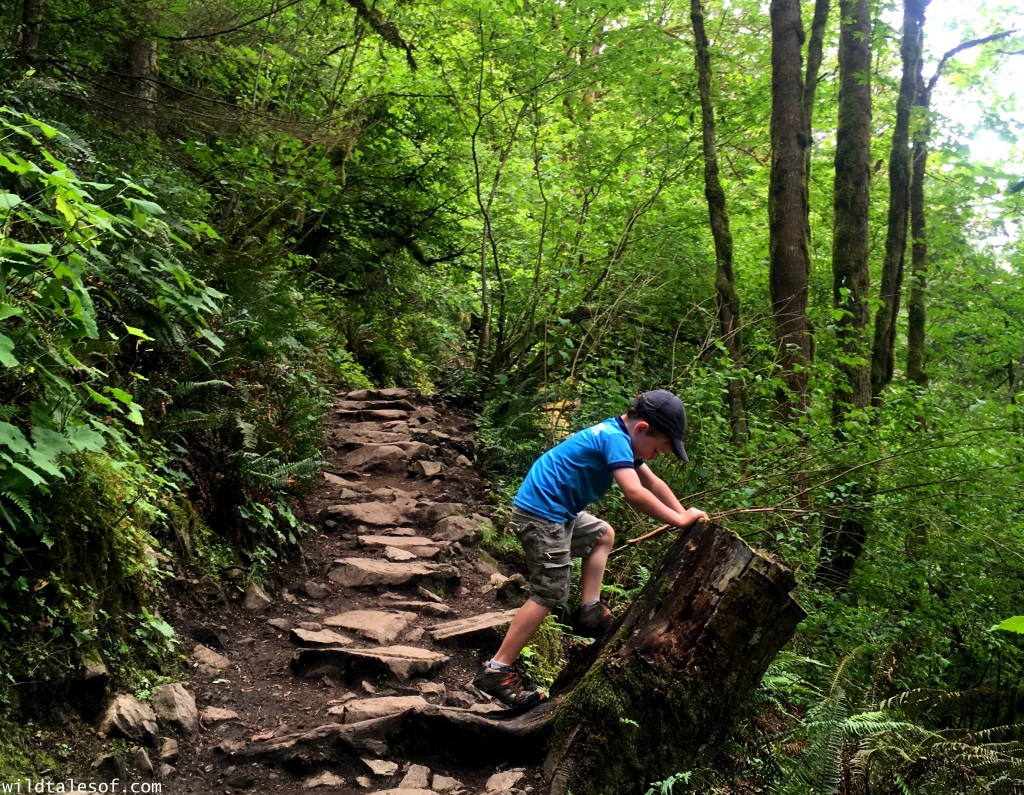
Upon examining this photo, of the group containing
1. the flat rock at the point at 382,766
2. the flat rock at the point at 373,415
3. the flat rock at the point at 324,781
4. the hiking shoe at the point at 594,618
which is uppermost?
the flat rock at the point at 373,415

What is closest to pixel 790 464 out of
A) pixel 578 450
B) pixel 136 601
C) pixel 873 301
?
pixel 873 301

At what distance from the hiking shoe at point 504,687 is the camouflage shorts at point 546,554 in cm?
47

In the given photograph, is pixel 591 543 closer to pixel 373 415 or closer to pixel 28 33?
pixel 28 33

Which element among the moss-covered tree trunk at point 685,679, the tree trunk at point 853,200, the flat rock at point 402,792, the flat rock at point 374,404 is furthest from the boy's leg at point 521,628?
the flat rock at point 374,404

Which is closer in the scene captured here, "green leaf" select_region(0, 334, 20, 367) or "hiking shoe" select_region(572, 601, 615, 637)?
"green leaf" select_region(0, 334, 20, 367)

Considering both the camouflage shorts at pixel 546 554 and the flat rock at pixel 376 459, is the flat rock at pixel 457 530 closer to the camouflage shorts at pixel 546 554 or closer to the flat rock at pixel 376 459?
the flat rock at pixel 376 459

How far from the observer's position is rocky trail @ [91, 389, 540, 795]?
3387mm

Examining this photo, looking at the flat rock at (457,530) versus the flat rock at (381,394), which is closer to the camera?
the flat rock at (457,530)

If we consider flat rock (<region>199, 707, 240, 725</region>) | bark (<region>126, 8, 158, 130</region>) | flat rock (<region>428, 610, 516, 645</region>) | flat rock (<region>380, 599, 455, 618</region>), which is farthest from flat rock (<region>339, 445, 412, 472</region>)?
flat rock (<region>199, 707, 240, 725</region>)

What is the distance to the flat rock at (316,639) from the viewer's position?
4770mm

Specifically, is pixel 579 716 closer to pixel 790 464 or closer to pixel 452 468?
pixel 790 464

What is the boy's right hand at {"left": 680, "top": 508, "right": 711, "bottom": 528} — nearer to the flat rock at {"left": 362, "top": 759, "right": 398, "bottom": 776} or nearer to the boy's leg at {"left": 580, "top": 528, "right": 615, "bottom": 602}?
the boy's leg at {"left": 580, "top": 528, "right": 615, "bottom": 602}

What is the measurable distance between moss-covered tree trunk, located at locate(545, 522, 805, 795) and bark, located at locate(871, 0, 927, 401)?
6.42 meters

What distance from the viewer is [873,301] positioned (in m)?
7.61
